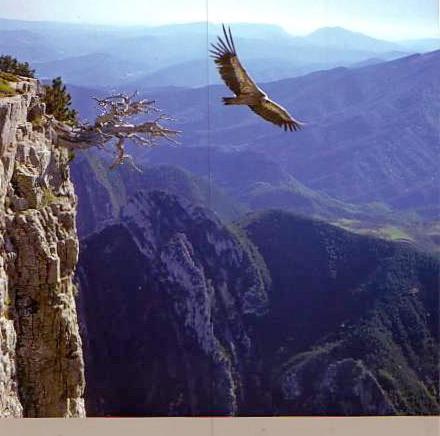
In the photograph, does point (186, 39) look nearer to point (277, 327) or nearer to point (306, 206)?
point (306, 206)

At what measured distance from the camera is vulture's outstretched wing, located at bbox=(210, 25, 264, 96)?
6145 millimetres

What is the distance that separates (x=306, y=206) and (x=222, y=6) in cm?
201

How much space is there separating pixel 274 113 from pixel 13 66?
8.00 feet

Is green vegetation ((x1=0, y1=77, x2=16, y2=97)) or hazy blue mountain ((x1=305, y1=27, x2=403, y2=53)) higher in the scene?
hazy blue mountain ((x1=305, y1=27, x2=403, y2=53))

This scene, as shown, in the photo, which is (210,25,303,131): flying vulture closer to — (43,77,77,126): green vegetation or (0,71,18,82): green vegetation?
(0,71,18,82): green vegetation

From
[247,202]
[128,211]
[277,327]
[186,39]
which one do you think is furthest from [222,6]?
[277,327]

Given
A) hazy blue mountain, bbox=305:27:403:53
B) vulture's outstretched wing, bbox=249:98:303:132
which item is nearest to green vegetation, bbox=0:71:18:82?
vulture's outstretched wing, bbox=249:98:303:132

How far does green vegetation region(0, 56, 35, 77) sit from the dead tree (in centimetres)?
46

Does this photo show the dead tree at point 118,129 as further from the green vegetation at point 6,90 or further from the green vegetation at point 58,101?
the green vegetation at point 6,90

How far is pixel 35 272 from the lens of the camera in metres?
6.95

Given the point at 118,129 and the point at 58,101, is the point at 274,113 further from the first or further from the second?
the point at 58,101

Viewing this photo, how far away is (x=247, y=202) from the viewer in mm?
7727

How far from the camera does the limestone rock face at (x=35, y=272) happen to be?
6.46m

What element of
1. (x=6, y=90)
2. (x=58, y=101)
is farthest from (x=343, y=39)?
(x=6, y=90)
